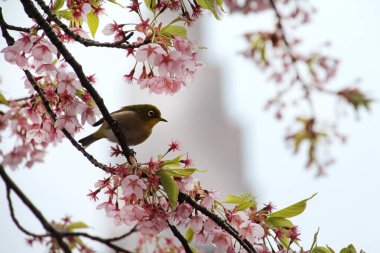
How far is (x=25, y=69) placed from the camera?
2018 mm

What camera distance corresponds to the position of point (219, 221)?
1.85 m

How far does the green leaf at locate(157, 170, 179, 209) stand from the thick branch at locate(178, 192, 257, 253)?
6 cm

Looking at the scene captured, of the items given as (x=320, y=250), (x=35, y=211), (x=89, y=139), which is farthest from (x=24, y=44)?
(x=320, y=250)

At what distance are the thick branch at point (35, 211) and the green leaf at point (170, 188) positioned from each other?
0.44 metres

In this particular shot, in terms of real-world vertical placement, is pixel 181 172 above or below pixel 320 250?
above

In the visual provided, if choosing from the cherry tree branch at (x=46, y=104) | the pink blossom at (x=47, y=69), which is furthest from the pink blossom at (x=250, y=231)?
the pink blossom at (x=47, y=69)

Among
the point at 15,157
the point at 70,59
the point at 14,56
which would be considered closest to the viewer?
the point at 70,59

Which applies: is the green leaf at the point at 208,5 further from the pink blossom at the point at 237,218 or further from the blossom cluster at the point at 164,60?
the pink blossom at the point at 237,218

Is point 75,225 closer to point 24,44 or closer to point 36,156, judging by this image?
point 36,156

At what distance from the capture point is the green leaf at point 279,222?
6.39 feet

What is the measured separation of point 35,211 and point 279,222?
0.90 meters

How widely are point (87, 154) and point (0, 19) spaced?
59 centimetres

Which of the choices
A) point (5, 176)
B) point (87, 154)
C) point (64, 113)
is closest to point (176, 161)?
point (87, 154)

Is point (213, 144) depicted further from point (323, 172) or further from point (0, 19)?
point (0, 19)
